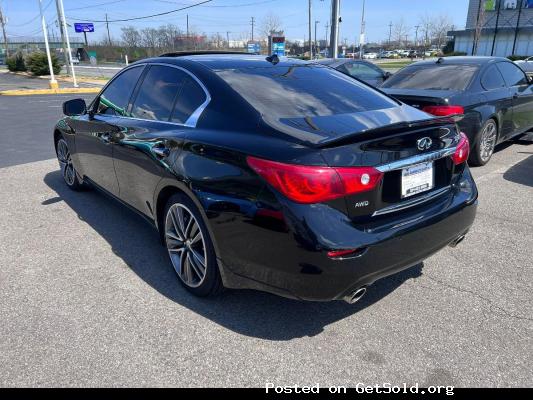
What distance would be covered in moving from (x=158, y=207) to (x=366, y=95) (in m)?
1.80

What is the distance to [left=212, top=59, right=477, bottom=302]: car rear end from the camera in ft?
7.19

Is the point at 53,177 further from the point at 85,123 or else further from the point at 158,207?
the point at 158,207

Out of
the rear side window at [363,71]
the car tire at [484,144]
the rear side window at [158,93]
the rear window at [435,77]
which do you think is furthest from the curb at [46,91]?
the rear side window at [158,93]

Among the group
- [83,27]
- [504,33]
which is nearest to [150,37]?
[83,27]

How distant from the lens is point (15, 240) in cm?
411

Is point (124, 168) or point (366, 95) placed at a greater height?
point (366, 95)

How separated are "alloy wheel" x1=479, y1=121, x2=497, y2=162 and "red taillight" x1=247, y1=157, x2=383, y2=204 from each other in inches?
186

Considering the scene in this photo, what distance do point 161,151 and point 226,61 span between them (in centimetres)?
89

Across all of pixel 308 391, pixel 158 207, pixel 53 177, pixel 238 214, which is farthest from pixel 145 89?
pixel 53 177

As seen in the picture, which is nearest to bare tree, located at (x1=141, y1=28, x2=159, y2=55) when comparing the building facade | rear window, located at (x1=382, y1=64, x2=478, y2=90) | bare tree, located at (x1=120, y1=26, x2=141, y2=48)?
bare tree, located at (x1=120, y1=26, x2=141, y2=48)

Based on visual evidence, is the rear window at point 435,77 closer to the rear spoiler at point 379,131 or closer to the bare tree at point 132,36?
the rear spoiler at point 379,131

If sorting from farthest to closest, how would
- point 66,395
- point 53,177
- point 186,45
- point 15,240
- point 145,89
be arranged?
point 186,45, point 53,177, point 15,240, point 145,89, point 66,395

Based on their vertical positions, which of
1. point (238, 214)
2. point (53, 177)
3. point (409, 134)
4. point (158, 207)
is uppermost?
point (409, 134)

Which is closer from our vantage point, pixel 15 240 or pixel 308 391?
pixel 308 391
